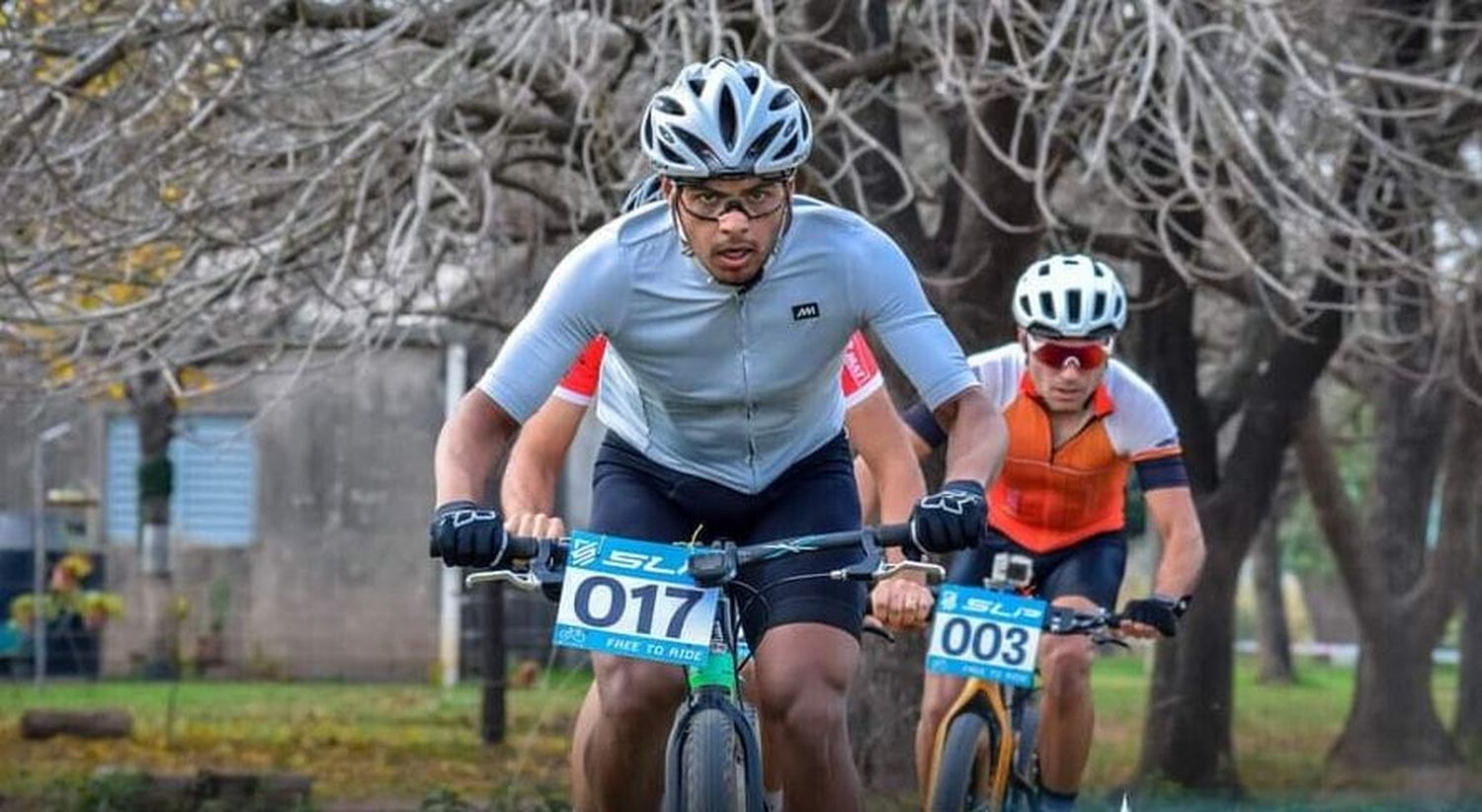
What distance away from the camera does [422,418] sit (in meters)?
28.6

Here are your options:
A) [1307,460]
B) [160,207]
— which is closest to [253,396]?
[1307,460]

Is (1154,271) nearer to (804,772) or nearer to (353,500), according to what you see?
(804,772)

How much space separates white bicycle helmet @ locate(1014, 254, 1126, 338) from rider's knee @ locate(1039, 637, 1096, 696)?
3.20 ft

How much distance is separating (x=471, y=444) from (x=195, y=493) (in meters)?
25.8

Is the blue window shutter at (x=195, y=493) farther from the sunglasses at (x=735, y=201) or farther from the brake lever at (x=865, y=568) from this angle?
the brake lever at (x=865, y=568)

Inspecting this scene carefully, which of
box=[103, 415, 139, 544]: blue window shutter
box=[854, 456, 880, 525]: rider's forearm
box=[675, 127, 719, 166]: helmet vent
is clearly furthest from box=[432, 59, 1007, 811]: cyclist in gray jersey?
box=[103, 415, 139, 544]: blue window shutter

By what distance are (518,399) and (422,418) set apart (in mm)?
21741

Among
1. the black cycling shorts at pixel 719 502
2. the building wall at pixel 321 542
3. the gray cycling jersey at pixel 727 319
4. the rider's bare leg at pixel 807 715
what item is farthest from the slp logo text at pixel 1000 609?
the building wall at pixel 321 542

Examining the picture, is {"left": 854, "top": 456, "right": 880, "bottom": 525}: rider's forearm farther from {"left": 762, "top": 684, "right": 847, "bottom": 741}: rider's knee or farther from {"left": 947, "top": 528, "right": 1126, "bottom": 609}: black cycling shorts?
{"left": 762, "top": 684, "right": 847, "bottom": 741}: rider's knee

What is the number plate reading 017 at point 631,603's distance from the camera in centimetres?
680

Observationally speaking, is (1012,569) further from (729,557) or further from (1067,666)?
(729,557)

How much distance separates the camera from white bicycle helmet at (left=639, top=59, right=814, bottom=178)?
6895mm

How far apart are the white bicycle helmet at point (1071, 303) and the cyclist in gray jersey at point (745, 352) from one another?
2.52 m

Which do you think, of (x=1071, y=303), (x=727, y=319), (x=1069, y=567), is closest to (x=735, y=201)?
(x=727, y=319)
